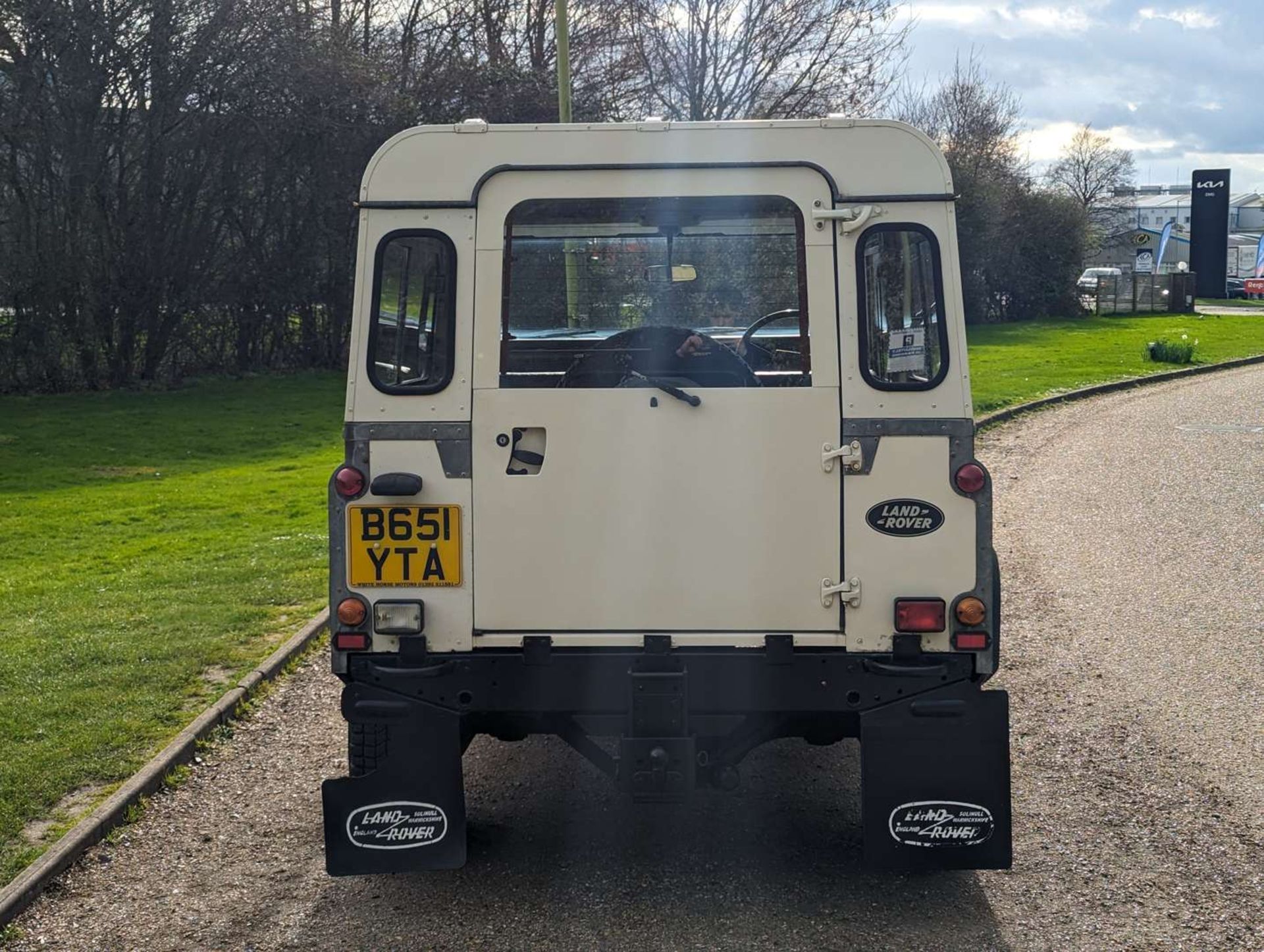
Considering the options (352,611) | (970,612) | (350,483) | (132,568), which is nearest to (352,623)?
(352,611)

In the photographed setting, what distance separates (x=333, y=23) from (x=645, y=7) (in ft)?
19.7

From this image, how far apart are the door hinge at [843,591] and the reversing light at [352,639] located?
155cm

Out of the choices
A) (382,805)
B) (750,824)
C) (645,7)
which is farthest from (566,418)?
(645,7)

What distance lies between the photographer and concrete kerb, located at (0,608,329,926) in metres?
4.91

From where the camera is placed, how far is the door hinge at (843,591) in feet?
15.4

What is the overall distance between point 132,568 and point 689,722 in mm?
7562

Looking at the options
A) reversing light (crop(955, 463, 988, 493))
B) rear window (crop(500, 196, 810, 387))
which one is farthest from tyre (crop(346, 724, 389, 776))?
reversing light (crop(955, 463, 988, 493))

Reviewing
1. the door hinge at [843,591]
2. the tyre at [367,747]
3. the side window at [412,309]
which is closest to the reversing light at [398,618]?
the tyre at [367,747]

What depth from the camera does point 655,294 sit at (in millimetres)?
5402

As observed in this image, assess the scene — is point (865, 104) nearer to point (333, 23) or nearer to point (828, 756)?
point (333, 23)

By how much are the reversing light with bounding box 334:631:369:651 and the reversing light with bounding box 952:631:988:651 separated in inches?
78.1

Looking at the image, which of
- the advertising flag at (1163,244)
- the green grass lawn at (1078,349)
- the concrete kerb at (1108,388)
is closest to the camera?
the concrete kerb at (1108,388)

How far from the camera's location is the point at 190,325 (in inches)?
962

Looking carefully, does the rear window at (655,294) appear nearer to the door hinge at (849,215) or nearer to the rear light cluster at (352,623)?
the door hinge at (849,215)
